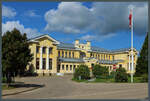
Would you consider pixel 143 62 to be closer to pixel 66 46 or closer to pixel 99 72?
pixel 99 72

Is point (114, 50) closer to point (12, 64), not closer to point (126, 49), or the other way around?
point (126, 49)

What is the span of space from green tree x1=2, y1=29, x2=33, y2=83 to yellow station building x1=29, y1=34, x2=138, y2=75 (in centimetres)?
2773

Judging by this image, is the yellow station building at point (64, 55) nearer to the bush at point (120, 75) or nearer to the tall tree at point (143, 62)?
the tall tree at point (143, 62)

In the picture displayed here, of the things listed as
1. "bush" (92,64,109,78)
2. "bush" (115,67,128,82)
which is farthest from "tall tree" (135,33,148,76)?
"bush" (115,67,128,82)

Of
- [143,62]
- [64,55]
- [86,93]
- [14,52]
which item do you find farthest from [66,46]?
[86,93]

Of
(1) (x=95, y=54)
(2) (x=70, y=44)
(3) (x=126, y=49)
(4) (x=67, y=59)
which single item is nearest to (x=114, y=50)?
(3) (x=126, y=49)

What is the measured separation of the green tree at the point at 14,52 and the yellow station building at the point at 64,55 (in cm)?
2773

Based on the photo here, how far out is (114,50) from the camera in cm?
8556

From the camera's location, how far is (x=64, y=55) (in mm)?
66250

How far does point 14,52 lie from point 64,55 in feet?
150

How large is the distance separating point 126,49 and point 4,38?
63866 millimetres

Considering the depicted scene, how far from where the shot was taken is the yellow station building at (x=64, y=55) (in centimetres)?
5562

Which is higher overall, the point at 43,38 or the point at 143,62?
the point at 43,38

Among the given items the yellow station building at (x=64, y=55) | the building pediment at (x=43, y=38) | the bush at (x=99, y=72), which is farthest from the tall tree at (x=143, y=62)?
the building pediment at (x=43, y=38)
